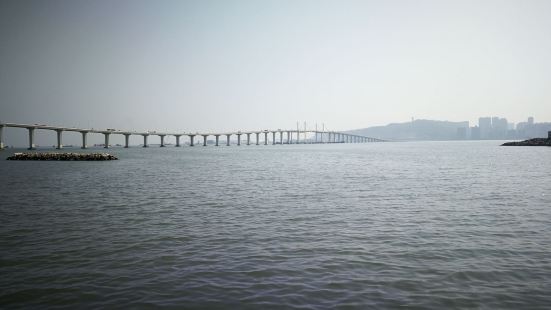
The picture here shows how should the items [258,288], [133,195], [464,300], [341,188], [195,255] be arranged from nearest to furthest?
[464,300]
[258,288]
[195,255]
[133,195]
[341,188]

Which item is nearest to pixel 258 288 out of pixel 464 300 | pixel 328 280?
pixel 328 280

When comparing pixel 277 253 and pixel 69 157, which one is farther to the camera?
pixel 69 157

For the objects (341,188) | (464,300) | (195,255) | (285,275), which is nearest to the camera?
(464,300)

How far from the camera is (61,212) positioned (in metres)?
19.1

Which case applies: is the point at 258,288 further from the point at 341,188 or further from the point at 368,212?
the point at 341,188

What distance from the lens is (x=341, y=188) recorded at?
29391 millimetres

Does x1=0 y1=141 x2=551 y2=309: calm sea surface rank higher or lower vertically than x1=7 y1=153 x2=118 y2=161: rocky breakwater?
lower

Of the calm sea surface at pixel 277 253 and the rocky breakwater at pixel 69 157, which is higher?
the rocky breakwater at pixel 69 157

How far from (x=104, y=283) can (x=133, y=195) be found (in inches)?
698

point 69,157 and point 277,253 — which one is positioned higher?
point 69,157

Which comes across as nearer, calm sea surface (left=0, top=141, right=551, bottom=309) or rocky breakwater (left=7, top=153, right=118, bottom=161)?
calm sea surface (left=0, top=141, right=551, bottom=309)

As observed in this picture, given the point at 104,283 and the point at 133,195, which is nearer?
the point at 104,283

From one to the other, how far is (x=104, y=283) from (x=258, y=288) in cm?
392

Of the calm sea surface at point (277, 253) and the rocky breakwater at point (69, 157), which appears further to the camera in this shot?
the rocky breakwater at point (69, 157)
